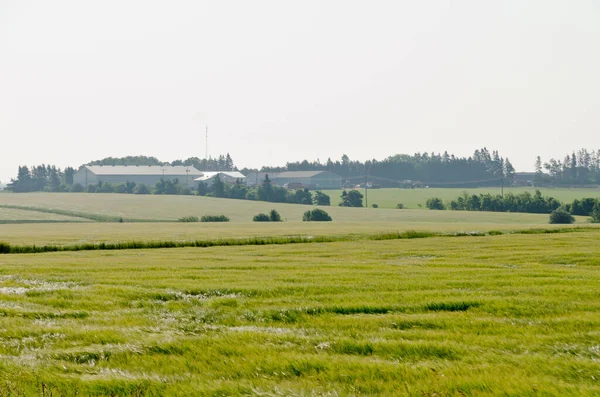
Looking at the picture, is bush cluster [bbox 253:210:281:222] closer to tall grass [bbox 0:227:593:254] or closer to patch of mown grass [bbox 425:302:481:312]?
tall grass [bbox 0:227:593:254]

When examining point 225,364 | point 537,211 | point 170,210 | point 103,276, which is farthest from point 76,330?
point 537,211

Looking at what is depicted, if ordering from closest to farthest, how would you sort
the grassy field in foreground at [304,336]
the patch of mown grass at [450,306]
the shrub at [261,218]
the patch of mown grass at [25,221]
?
the grassy field in foreground at [304,336] < the patch of mown grass at [450,306] < the patch of mown grass at [25,221] < the shrub at [261,218]

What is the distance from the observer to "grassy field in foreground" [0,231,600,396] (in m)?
8.87

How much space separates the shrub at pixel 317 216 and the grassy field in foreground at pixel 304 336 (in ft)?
379

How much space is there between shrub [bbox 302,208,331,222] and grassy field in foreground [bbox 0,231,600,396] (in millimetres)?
115662

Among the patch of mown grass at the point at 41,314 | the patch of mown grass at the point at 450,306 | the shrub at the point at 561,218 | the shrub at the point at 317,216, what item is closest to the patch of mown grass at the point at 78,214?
the shrub at the point at 317,216

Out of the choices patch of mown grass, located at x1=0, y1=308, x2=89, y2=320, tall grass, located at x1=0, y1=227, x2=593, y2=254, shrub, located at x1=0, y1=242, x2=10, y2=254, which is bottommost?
tall grass, located at x1=0, y1=227, x2=593, y2=254

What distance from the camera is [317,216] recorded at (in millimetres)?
138875

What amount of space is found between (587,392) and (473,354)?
2426 mm

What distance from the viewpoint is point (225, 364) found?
9.97 meters

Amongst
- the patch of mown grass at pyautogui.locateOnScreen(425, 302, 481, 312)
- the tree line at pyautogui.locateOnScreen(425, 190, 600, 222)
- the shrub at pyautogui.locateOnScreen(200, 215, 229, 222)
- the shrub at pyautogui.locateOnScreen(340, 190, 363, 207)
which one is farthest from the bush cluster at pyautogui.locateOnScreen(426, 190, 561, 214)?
the patch of mown grass at pyautogui.locateOnScreen(425, 302, 481, 312)

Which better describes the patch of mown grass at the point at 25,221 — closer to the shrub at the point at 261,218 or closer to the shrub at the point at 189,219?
the shrub at the point at 189,219

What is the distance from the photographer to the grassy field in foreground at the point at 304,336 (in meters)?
8.87

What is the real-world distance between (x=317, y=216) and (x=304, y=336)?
417 feet
